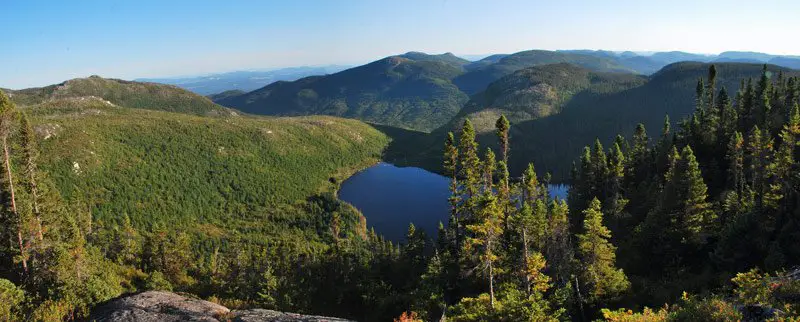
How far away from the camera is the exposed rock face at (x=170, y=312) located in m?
28.3

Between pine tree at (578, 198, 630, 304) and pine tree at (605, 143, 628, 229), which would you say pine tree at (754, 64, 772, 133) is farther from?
pine tree at (578, 198, 630, 304)

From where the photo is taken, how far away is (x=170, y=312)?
95.8ft

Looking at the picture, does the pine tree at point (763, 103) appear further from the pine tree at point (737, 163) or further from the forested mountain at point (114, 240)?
the forested mountain at point (114, 240)

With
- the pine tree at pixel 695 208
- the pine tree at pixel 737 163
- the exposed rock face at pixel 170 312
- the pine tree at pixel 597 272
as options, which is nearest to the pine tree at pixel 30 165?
the exposed rock face at pixel 170 312

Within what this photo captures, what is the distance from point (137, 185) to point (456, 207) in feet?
606

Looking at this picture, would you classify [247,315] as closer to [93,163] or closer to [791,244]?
[791,244]

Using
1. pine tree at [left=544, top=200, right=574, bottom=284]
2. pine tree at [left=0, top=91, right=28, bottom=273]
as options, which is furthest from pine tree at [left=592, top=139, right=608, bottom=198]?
pine tree at [left=0, top=91, right=28, bottom=273]

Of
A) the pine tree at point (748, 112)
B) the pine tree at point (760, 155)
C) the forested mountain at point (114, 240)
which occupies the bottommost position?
the forested mountain at point (114, 240)

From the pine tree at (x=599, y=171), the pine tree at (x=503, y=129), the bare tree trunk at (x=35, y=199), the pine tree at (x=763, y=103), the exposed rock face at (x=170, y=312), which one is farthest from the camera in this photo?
the pine tree at (x=599, y=171)

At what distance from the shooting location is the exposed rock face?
2828 centimetres

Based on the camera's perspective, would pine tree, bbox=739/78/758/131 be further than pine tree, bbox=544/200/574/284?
Yes

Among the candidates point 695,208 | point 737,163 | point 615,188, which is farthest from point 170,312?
point 615,188

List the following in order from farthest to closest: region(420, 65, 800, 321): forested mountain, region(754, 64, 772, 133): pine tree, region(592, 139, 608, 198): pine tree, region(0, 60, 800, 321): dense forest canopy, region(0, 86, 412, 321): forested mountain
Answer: region(592, 139, 608, 198): pine tree < region(754, 64, 772, 133): pine tree < region(0, 86, 412, 321): forested mountain < region(0, 60, 800, 321): dense forest canopy < region(420, 65, 800, 321): forested mountain

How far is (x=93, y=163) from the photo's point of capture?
180875 mm
